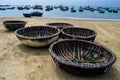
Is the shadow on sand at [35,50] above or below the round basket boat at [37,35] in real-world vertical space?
below

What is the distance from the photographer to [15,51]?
18.6ft

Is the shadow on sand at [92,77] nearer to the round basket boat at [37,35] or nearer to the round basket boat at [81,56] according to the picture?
the round basket boat at [81,56]

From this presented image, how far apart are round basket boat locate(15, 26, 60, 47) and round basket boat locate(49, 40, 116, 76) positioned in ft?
2.00

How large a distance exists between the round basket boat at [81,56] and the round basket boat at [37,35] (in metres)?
0.61

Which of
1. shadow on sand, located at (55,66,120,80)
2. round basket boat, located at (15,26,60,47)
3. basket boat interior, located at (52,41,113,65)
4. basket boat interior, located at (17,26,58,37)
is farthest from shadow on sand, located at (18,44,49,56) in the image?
shadow on sand, located at (55,66,120,80)

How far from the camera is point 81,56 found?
4957 millimetres

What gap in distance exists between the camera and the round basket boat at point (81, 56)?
12.3ft

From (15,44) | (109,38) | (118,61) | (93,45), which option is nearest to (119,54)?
(118,61)

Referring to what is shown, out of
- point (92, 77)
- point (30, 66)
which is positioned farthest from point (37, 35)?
point (92, 77)

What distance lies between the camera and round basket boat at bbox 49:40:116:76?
3756 mm

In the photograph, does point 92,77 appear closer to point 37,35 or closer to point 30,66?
point 30,66

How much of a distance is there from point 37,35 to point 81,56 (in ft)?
8.16

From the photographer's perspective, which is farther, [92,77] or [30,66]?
[30,66]

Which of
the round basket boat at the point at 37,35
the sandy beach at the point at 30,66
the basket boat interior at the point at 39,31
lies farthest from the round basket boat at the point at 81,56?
the basket boat interior at the point at 39,31
